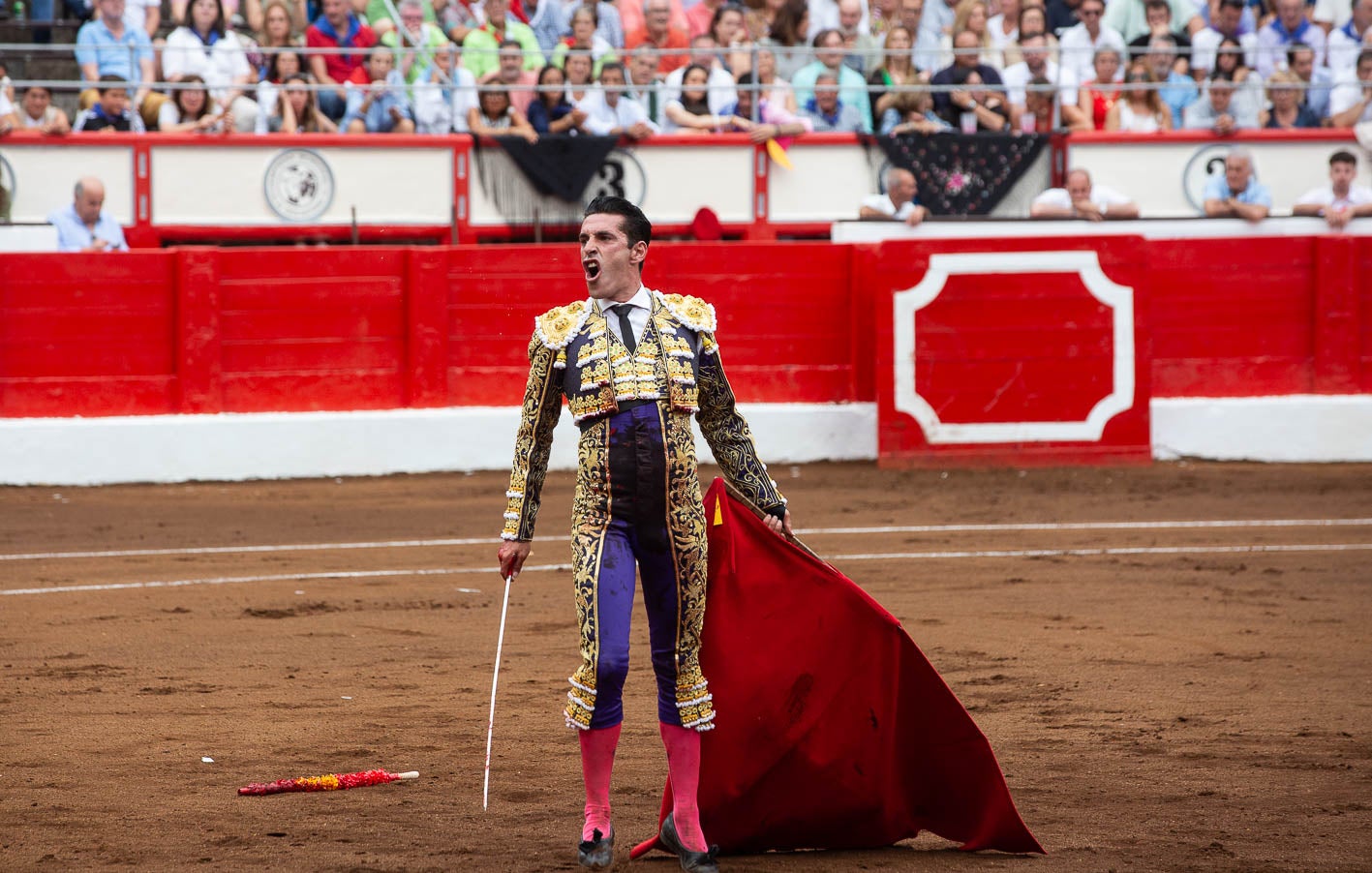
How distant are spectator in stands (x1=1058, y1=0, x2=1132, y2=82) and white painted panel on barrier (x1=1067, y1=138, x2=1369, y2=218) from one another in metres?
0.73

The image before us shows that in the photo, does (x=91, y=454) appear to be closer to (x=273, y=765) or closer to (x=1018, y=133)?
(x=273, y=765)

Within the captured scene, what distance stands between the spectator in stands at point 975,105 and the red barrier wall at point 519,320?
7.98 ft

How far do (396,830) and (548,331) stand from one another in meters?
1.30

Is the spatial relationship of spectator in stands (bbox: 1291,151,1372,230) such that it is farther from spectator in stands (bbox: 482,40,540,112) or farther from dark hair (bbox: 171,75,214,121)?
dark hair (bbox: 171,75,214,121)

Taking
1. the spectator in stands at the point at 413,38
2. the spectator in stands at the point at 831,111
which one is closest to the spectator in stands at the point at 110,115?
the spectator in stands at the point at 413,38

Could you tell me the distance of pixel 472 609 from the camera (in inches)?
294

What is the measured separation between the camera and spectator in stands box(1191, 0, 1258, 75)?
14.6 m

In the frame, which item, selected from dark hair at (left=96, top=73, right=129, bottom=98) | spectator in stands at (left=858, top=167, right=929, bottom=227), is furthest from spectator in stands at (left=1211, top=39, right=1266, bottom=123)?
dark hair at (left=96, top=73, right=129, bottom=98)

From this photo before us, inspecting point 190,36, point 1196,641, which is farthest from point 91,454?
point 1196,641

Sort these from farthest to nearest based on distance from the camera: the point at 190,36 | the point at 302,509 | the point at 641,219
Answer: the point at 190,36
the point at 302,509
the point at 641,219

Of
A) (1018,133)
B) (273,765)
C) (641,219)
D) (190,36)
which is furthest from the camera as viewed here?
(1018,133)

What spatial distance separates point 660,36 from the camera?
45.9 ft

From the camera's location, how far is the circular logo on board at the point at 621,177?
45.0ft

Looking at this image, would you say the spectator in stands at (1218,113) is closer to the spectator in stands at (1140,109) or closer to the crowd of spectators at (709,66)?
the crowd of spectators at (709,66)
